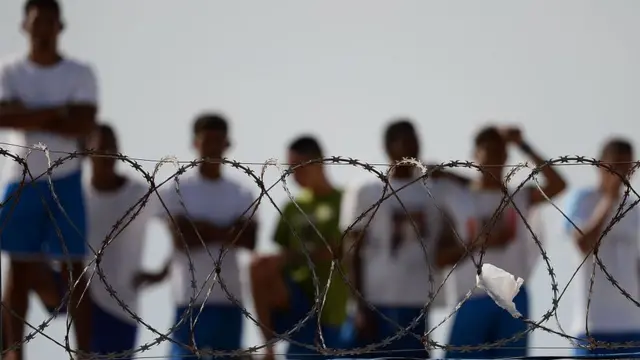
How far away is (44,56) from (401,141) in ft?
8.13

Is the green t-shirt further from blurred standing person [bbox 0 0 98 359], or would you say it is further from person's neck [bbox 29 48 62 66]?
person's neck [bbox 29 48 62 66]

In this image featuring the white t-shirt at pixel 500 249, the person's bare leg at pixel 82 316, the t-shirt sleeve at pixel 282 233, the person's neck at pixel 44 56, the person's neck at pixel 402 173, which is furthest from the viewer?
the t-shirt sleeve at pixel 282 233

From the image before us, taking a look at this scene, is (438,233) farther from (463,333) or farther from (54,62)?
(54,62)

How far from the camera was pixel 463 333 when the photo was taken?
394 inches

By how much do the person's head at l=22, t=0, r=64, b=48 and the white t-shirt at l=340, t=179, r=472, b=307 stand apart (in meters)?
2.23

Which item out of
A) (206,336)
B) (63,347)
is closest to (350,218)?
(206,336)

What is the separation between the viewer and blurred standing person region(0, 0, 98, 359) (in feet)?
30.5

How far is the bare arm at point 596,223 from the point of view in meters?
10.3

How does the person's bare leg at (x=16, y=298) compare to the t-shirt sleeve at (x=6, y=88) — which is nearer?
the person's bare leg at (x=16, y=298)

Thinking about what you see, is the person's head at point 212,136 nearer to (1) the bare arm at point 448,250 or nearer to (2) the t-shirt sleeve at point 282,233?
(2) the t-shirt sleeve at point 282,233

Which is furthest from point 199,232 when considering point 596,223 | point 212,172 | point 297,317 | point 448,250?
point 596,223

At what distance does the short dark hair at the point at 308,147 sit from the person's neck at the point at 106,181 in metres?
1.35

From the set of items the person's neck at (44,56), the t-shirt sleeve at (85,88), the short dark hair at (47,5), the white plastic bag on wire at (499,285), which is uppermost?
the short dark hair at (47,5)

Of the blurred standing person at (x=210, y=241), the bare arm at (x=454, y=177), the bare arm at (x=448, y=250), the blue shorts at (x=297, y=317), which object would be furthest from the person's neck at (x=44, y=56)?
the bare arm at (x=448, y=250)
